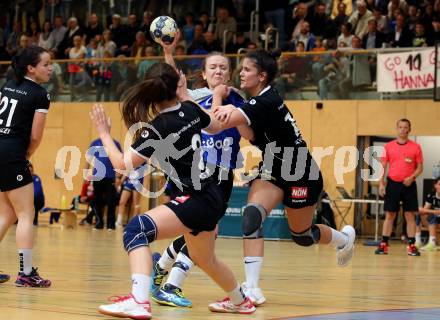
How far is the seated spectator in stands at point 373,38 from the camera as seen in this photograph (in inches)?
795

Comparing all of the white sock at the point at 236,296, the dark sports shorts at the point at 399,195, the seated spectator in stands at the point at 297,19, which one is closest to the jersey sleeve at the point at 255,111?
the white sock at the point at 236,296

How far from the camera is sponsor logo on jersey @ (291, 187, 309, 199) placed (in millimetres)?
7641

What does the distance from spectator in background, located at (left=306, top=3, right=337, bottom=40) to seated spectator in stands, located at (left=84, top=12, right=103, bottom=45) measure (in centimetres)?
632

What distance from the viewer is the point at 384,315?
6785mm

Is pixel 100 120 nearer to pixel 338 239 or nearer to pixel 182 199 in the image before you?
pixel 182 199

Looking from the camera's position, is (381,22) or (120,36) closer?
(381,22)

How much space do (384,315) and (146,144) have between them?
2.11 m

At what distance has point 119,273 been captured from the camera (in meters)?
10.0

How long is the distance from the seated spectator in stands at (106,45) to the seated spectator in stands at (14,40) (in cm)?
315

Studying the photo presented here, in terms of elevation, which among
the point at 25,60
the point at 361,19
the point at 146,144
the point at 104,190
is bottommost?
the point at 104,190

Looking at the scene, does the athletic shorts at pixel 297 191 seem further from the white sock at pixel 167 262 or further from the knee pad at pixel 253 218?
the white sock at pixel 167 262

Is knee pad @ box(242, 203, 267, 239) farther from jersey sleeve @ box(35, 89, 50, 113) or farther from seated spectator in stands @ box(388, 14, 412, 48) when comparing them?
seated spectator in stands @ box(388, 14, 412, 48)

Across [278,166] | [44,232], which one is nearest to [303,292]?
[278,166]

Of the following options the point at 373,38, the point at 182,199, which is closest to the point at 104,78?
the point at 373,38
